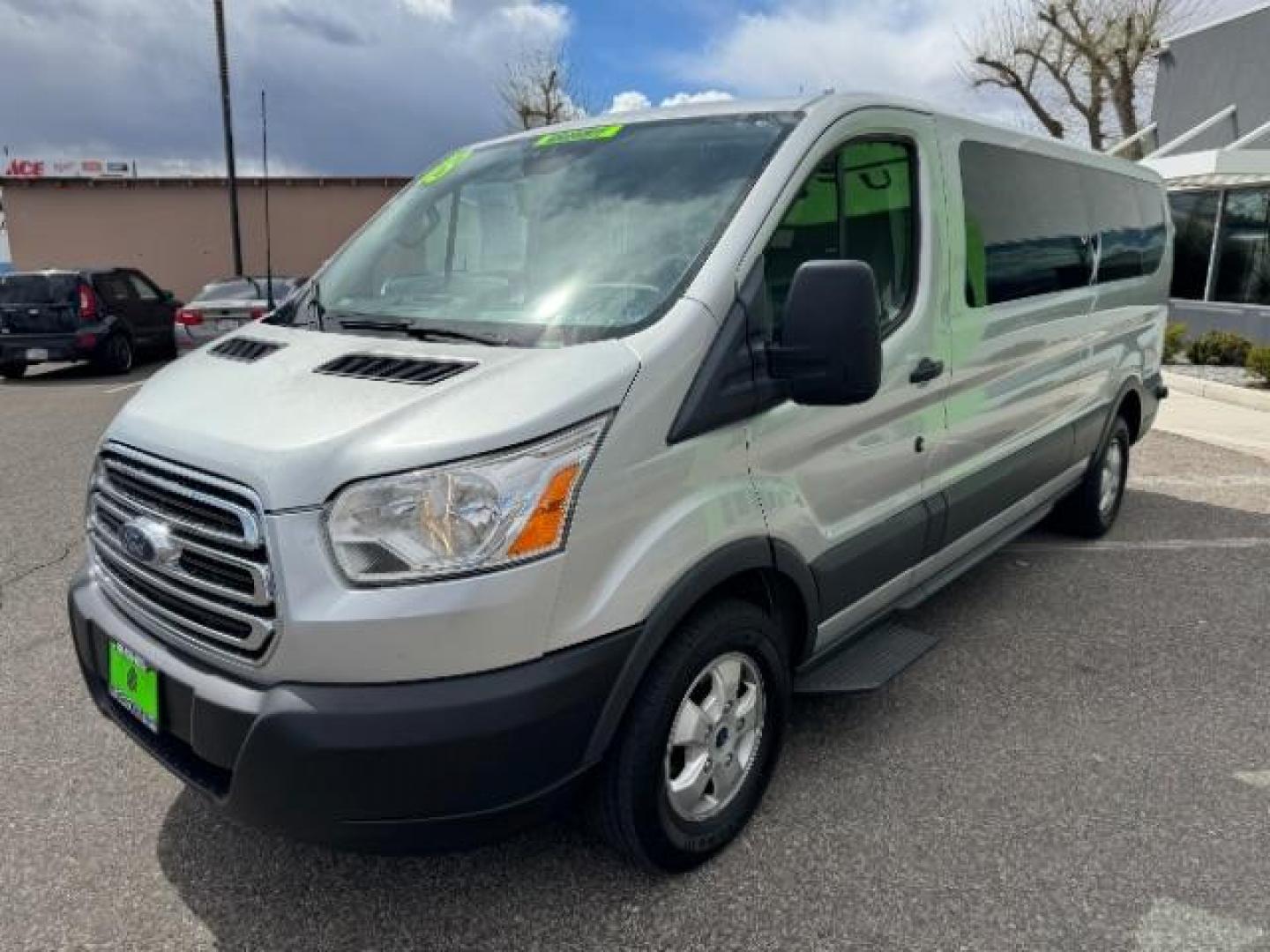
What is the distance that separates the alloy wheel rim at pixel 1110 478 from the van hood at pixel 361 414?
159 inches

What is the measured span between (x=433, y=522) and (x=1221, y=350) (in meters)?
13.2

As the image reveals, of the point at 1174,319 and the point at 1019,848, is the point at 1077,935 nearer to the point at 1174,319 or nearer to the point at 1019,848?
the point at 1019,848

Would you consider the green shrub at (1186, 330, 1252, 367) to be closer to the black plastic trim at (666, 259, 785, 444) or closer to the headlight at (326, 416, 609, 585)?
the black plastic trim at (666, 259, 785, 444)

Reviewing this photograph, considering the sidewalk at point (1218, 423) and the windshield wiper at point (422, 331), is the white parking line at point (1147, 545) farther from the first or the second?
the windshield wiper at point (422, 331)

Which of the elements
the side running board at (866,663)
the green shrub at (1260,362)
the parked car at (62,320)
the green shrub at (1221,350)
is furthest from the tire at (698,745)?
the parked car at (62,320)

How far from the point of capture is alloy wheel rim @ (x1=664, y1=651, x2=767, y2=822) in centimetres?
237

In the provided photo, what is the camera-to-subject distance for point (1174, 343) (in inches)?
496

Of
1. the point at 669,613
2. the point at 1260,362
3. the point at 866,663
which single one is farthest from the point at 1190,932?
the point at 1260,362

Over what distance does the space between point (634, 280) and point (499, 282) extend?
46 centimetres

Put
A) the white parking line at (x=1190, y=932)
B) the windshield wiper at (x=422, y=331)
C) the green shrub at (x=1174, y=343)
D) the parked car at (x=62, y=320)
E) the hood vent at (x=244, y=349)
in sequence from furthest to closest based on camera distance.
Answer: the green shrub at (x=1174, y=343) → the parked car at (x=62, y=320) → the hood vent at (x=244, y=349) → the windshield wiper at (x=422, y=331) → the white parking line at (x=1190, y=932)

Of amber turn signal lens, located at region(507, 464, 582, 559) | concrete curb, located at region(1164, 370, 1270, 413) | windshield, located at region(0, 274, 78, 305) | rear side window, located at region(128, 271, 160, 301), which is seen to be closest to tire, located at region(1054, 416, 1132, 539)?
amber turn signal lens, located at region(507, 464, 582, 559)

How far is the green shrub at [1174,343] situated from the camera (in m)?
12.6

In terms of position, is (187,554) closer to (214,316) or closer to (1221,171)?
(214,316)

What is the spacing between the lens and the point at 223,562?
1981mm
